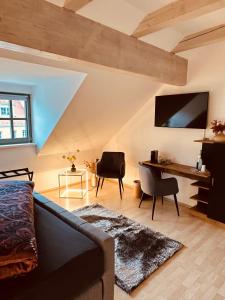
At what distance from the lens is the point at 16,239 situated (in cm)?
117

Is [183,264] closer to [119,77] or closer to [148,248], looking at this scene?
[148,248]

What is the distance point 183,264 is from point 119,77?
2.34 meters

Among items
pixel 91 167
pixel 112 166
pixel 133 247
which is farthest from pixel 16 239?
pixel 91 167

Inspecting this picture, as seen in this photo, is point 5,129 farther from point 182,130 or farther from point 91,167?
point 182,130

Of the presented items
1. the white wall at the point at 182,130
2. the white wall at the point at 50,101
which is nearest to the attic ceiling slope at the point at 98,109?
the white wall at the point at 50,101

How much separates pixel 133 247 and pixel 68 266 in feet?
4.31

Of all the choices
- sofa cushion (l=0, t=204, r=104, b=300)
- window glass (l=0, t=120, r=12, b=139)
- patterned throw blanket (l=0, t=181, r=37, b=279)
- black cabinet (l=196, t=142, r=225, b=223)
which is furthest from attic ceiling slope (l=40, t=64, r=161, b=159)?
sofa cushion (l=0, t=204, r=104, b=300)

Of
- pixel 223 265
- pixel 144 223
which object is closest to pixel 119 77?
pixel 144 223

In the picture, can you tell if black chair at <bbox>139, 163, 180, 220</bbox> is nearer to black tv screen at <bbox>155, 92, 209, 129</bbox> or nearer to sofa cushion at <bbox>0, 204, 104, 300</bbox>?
black tv screen at <bbox>155, 92, 209, 129</bbox>

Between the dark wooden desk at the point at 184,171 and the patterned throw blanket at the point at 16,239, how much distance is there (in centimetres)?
216

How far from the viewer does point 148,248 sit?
2.31 meters

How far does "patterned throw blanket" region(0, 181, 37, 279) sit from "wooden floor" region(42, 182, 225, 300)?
100 centimetres

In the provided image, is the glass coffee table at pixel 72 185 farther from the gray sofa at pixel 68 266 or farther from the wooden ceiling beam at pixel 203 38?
the wooden ceiling beam at pixel 203 38

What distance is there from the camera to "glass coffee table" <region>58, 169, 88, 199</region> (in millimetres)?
3871
